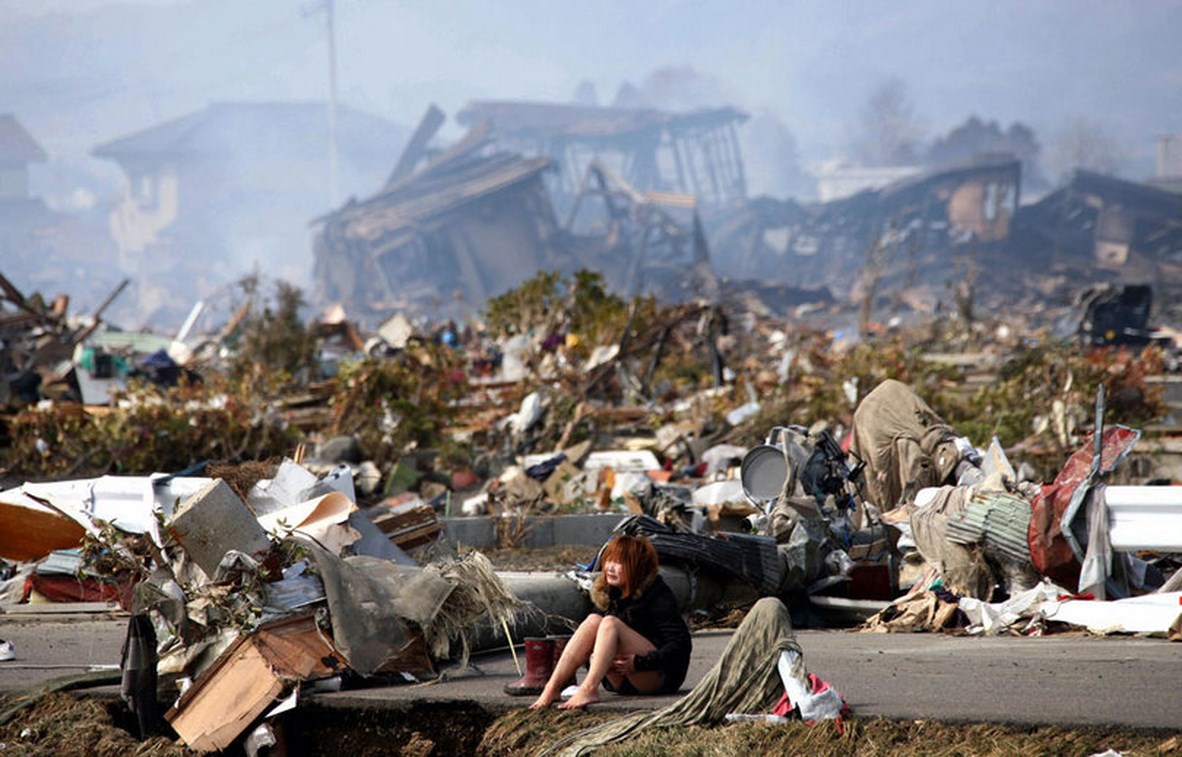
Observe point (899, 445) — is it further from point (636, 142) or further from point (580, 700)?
point (636, 142)

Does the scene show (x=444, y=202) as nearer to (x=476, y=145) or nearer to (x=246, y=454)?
(x=476, y=145)

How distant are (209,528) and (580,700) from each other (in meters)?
1.67

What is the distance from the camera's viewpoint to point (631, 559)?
18.3 ft

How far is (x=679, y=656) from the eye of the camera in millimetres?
5582

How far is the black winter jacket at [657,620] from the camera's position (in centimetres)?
559

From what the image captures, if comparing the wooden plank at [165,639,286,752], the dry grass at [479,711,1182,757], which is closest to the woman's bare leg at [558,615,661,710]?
the dry grass at [479,711,1182,757]

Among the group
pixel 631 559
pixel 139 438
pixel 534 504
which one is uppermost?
pixel 631 559

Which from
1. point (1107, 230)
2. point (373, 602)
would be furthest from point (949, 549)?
point (1107, 230)

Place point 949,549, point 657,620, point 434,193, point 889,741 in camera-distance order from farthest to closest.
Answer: point 434,193 < point 949,549 < point 657,620 < point 889,741

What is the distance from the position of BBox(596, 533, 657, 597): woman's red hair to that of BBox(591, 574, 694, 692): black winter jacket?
1.6 inches

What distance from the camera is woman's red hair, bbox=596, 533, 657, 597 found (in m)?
5.57

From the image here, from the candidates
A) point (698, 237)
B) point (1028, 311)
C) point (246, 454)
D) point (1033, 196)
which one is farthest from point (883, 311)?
point (1033, 196)

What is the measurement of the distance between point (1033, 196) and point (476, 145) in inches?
2301

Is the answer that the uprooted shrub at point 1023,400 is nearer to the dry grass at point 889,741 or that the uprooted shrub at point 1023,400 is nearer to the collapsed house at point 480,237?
the dry grass at point 889,741
